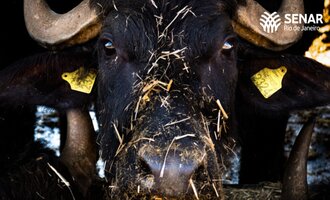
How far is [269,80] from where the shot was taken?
4.74 metres

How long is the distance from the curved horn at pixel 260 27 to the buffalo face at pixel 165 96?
356 millimetres

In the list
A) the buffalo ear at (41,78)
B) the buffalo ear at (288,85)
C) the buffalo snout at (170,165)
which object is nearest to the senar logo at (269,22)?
the buffalo ear at (288,85)

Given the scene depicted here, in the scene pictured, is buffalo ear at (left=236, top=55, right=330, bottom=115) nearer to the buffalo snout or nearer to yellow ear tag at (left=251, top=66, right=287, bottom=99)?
yellow ear tag at (left=251, top=66, right=287, bottom=99)

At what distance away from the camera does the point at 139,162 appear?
313 cm

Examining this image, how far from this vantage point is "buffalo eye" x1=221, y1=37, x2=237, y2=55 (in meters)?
4.05

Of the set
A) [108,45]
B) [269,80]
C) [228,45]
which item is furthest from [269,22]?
[108,45]

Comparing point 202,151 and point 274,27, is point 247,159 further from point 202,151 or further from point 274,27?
point 202,151

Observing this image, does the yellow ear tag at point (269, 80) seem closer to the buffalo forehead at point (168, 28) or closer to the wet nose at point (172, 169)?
the buffalo forehead at point (168, 28)

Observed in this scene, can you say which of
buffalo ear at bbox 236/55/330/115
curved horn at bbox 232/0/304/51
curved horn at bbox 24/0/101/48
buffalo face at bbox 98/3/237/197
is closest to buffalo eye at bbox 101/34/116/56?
buffalo face at bbox 98/3/237/197

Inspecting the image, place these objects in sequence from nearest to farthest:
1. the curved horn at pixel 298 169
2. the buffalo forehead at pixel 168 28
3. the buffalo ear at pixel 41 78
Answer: the buffalo forehead at pixel 168 28
the buffalo ear at pixel 41 78
the curved horn at pixel 298 169

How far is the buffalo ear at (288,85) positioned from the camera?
471cm

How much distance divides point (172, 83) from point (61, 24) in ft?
4.50

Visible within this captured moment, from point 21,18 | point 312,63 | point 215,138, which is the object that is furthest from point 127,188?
point 21,18

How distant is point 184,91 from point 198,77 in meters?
0.26
